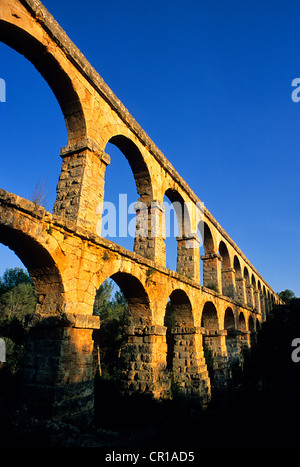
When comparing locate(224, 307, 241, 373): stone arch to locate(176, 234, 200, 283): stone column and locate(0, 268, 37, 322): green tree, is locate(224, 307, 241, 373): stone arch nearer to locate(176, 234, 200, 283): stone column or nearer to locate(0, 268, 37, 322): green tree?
locate(176, 234, 200, 283): stone column

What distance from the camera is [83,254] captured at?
206 inches

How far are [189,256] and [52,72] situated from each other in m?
7.64

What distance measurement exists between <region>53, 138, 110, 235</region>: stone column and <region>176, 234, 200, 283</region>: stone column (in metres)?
5.75

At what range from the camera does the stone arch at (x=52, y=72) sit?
17.4 ft

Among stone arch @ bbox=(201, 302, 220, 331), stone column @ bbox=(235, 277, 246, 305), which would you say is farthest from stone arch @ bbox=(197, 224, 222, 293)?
stone column @ bbox=(235, 277, 246, 305)

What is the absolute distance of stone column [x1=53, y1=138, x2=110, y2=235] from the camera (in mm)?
5609

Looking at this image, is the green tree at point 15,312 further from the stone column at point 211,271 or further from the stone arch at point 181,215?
the stone column at point 211,271

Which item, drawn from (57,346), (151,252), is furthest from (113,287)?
(57,346)

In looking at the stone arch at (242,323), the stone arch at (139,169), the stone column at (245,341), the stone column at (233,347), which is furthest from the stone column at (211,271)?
the stone arch at (139,169)

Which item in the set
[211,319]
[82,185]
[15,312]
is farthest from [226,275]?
[15,312]

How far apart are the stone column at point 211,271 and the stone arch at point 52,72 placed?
9489 mm

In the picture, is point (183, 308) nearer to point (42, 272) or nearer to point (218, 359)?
point (218, 359)
